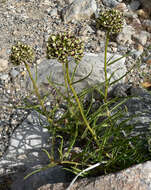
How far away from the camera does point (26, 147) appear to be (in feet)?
9.93

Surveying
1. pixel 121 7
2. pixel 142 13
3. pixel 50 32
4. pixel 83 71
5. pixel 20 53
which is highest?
pixel 121 7

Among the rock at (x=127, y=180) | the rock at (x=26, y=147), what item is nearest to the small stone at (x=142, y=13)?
the rock at (x=26, y=147)

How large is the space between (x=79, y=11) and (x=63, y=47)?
337 centimetres

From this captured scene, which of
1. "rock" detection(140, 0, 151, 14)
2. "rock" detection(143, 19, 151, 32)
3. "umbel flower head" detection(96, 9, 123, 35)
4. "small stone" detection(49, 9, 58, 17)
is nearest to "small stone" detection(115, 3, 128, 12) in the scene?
"rock" detection(140, 0, 151, 14)

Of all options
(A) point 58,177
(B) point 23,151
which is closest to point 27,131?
(B) point 23,151

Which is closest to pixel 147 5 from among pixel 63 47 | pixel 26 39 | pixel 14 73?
pixel 26 39

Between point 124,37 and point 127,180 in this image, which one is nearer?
point 127,180

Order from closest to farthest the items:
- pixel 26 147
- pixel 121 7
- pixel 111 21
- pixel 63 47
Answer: pixel 63 47
pixel 111 21
pixel 26 147
pixel 121 7

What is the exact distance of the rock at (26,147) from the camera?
2932 mm

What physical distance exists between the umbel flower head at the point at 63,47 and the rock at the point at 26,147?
135 cm

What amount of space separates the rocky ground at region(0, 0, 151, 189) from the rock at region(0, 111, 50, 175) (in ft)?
0.93

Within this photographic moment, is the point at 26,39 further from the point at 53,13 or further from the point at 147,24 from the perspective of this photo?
the point at 147,24

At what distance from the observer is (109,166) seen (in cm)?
221

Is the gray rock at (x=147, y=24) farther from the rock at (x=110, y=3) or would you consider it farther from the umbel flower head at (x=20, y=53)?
the umbel flower head at (x=20, y=53)
